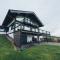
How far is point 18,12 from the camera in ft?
70.5

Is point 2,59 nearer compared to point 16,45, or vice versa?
point 2,59

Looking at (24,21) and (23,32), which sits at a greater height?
(24,21)

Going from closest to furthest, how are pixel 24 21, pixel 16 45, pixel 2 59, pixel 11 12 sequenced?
pixel 2 59, pixel 16 45, pixel 11 12, pixel 24 21

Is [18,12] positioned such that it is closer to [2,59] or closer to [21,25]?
[21,25]

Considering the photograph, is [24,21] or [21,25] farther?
[24,21]

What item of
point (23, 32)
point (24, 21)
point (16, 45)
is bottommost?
point (16, 45)

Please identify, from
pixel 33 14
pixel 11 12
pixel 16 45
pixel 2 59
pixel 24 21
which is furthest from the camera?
pixel 33 14

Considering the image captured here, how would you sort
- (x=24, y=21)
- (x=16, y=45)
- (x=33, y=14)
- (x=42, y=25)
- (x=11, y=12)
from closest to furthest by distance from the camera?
1. (x=16, y=45)
2. (x=11, y=12)
3. (x=24, y=21)
4. (x=33, y=14)
5. (x=42, y=25)

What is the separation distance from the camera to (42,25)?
32312mm

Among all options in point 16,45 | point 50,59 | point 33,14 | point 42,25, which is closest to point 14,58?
point 50,59

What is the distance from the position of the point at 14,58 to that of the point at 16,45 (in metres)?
11.1

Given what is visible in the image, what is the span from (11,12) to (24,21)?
270cm

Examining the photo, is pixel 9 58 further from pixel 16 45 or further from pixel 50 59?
pixel 16 45

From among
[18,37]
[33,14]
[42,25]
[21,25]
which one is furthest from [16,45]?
[42,25]
